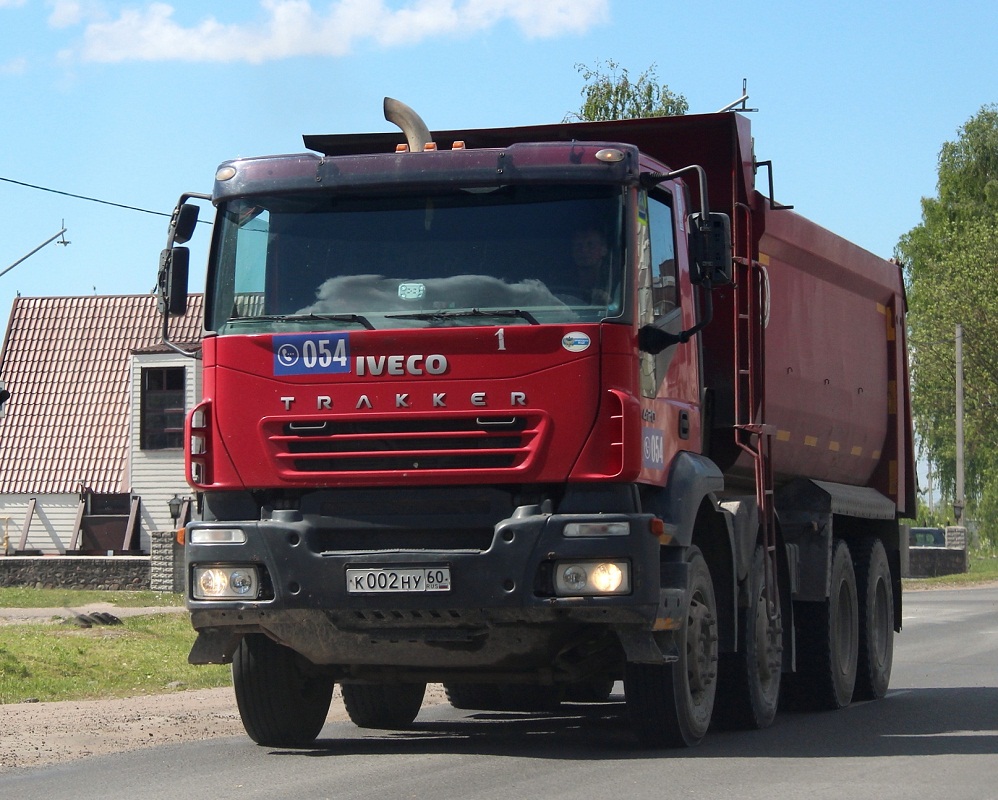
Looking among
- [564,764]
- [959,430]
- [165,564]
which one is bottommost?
[564,764]

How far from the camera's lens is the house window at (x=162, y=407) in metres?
40.7

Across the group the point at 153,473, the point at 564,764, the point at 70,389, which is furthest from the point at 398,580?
the point at 70,389

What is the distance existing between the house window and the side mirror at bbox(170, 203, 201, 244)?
30.7 meters

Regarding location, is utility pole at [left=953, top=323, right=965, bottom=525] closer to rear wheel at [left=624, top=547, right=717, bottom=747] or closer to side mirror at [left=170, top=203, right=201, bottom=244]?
rear wheel at [left=624, top=547, right=717, bottom=747]

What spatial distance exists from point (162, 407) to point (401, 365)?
32383mm

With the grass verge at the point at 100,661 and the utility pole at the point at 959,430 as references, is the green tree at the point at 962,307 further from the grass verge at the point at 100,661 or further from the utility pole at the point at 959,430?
the grass verge at the point at 100,661

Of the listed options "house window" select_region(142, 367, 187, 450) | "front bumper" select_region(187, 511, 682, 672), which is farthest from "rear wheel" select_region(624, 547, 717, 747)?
"house window" select_region(142, 367, 187, 450)

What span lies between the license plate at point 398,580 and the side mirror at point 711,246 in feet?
7.31

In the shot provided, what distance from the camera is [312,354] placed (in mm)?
9445

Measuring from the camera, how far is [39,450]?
140ft

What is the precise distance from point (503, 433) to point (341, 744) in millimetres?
2874

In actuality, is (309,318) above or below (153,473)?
below

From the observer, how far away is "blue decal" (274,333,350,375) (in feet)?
30.9

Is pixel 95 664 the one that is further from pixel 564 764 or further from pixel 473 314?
pixel 473 314
